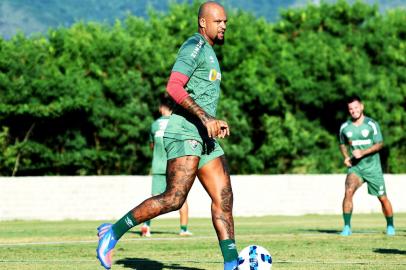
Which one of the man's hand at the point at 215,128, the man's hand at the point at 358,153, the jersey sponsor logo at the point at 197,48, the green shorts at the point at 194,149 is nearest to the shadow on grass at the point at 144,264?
the green shorts at the point at 194,149

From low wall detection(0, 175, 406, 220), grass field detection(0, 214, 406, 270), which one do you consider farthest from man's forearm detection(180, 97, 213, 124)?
low wall detection(0, 175, 406, 220)

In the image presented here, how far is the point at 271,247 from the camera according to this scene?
12.8 m

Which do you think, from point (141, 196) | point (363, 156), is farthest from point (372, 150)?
point (141, 196)

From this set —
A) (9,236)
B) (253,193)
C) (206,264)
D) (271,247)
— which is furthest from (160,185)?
(253,193)

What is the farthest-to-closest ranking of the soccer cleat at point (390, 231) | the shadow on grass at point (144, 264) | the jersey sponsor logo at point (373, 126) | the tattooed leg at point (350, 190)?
the jersey sponsor logo at point (373, 126), the tattooed leg at point (350, 190), the soccer cleat at point (390, 231), the shadow on grass at point (144, 264)

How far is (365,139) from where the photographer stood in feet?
54.4

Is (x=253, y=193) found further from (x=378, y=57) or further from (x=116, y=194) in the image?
(x=378, y=57)

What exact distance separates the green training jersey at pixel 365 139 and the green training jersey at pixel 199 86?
806 cm

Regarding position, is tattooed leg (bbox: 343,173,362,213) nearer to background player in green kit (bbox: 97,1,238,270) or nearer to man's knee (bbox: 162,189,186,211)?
background player in green kit (bbox: 97,1,238,270)

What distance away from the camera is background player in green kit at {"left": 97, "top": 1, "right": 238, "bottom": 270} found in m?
8.69

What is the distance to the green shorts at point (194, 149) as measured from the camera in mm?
8859

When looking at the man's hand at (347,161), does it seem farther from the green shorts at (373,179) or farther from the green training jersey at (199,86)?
the green training jersey at (199,86)

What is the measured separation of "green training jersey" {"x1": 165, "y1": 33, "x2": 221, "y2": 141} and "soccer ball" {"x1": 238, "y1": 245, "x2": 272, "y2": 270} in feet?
3.89

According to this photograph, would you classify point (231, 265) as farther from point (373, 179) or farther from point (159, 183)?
point (373, 179)
